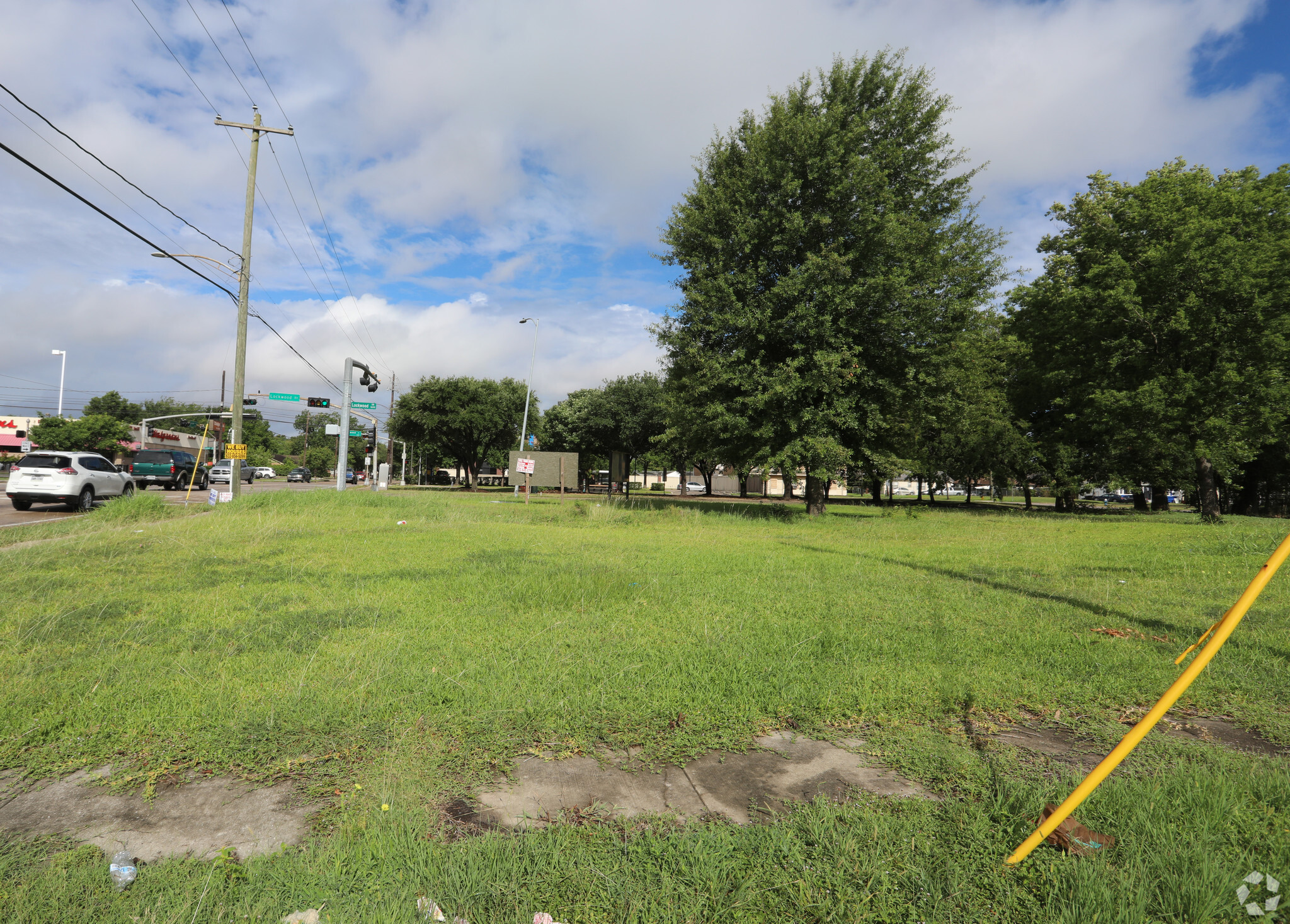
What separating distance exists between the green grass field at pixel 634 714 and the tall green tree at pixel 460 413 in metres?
48.1

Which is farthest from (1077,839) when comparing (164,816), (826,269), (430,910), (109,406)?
(109,406)

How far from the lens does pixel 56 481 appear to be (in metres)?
19.4

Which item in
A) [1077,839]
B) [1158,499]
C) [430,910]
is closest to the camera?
[430,910]

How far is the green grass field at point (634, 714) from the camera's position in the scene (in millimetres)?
2391

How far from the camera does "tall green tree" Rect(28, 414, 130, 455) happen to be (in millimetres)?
55969

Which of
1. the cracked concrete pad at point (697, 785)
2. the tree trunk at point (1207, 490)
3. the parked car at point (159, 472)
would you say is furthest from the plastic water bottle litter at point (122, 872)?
the parked car at point (159, 472)

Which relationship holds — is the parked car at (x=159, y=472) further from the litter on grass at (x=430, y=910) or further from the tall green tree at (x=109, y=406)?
the tall green tree at (x=109, y=406)

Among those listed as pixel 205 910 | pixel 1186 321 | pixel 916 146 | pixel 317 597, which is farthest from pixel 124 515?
pixel 1186 321

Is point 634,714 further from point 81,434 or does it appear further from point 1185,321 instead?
point 81,434

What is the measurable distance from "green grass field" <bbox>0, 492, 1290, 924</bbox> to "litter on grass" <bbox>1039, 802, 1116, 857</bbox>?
0.18 ft

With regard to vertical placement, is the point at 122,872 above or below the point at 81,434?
below

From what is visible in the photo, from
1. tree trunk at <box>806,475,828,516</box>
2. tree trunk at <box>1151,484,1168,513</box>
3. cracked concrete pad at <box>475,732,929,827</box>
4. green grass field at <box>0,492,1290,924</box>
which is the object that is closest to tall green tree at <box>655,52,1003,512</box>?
tree trunk at <box>806,475,828,516</box>

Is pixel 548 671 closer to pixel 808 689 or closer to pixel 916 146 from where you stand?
pixel 808 689

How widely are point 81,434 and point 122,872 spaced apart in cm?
7258
